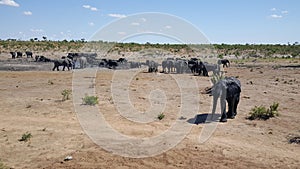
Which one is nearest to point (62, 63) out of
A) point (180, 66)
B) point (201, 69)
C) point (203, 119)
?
point (180, 66)

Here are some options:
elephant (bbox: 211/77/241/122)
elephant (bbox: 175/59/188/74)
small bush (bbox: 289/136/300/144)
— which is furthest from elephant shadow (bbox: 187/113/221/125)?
elephant (bbox: 175/59/188/74)

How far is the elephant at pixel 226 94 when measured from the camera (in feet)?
39.1

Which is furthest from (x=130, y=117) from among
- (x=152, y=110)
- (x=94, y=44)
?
(x=94, y=44)

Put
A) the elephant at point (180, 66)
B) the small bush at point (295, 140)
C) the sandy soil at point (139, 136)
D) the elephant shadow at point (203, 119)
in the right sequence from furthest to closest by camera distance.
Result: the elephant at point (180, 66) → the elephant shadow at point (203, 119) → the small bush at point (295, 140) → the sandy soil at point (139, 136)

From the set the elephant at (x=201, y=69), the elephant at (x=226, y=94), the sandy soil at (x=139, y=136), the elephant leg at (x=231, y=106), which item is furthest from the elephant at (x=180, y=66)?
the elephant leg at (x=231, y=106)

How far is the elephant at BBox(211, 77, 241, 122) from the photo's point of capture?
469 inches

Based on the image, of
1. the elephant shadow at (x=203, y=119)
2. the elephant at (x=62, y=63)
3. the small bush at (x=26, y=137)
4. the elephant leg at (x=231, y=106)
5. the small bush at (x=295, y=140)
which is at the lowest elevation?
the small bush at (x=26, y=137)

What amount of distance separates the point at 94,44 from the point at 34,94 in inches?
2112

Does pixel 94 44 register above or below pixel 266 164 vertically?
above

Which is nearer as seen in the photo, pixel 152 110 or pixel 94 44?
pixel 152 110

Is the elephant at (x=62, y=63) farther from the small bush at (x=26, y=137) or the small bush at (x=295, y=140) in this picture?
the small bush at (x=295, y=140)

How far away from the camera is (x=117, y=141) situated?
930cm

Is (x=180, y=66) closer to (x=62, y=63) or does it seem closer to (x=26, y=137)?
(x=62, y=63)

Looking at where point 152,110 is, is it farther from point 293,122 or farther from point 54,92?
point 54,92
